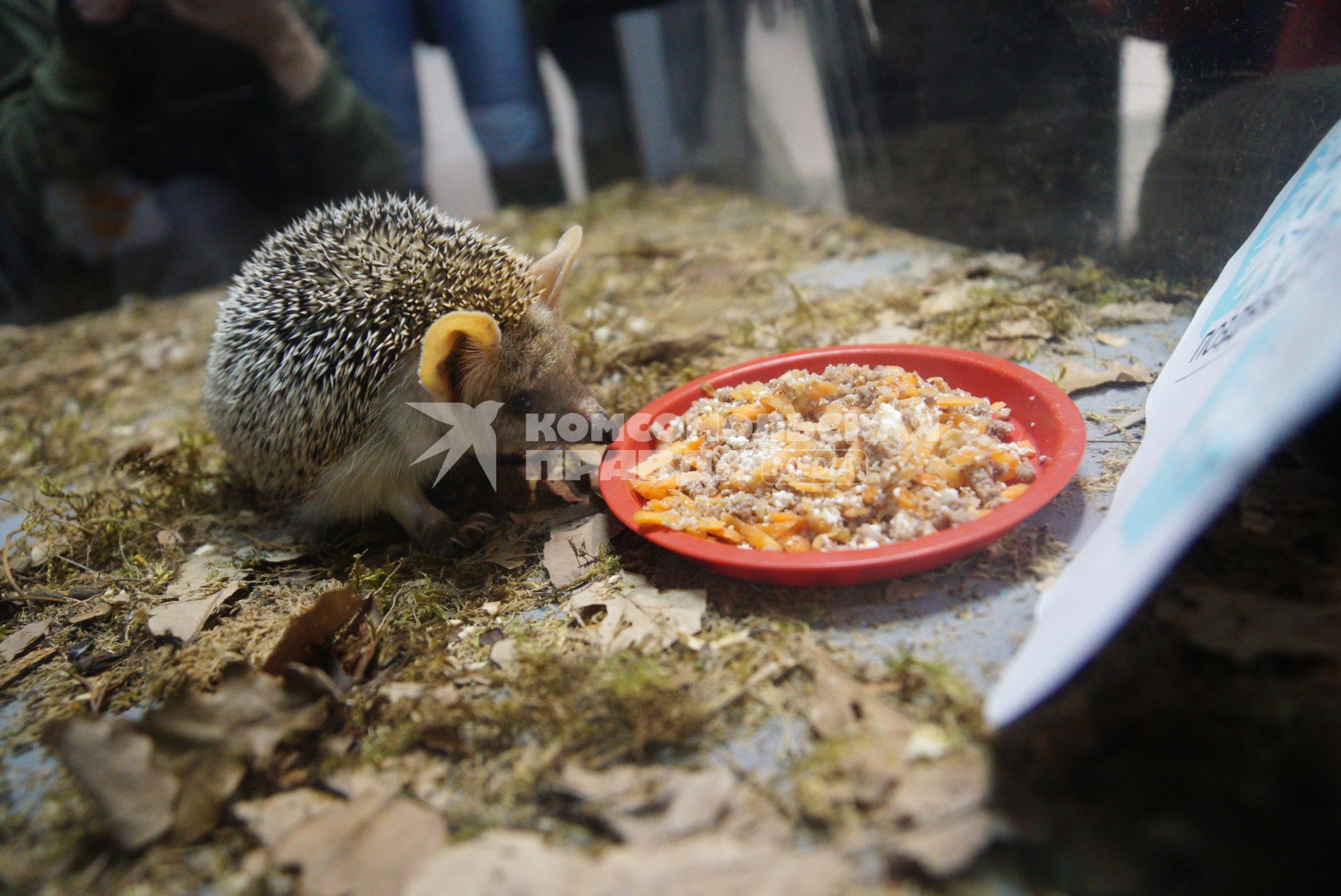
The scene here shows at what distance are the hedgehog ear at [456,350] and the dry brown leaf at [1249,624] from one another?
2.15 metres

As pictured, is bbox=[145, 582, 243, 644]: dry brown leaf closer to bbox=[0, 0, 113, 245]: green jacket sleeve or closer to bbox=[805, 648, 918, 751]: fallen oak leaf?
bbox=[805, 648, 918, 751]: fallen oak leaf

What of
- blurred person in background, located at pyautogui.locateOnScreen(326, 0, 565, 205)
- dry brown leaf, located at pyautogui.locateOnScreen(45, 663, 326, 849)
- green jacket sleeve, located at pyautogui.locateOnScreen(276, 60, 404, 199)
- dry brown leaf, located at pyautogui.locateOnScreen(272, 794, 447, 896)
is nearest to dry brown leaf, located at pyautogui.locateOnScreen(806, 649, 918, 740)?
dry brown leaf, located at pyautogui.locateOnScreen(272, 794, 447, 896)

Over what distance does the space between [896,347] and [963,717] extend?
6.15ft

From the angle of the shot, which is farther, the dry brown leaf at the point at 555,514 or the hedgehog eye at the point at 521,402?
the hedgehog eye at the point at 521,402

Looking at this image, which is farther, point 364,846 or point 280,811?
point 280,811

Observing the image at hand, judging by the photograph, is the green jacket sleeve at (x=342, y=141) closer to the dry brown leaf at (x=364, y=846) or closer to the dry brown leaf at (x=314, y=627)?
the dry brown leaf at (x=314, y=627)

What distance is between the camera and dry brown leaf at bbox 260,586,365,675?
2.37 m

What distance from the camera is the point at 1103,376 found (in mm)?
3230

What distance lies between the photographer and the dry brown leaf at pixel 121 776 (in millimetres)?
1894

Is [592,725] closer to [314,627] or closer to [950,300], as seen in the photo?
[314,627]

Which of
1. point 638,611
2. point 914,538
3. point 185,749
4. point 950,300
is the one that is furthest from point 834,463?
point 185,749

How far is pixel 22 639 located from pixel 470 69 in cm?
515

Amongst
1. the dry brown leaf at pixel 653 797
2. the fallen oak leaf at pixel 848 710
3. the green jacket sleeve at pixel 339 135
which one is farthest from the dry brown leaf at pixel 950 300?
the green jacket sleeve at pixel 339 135

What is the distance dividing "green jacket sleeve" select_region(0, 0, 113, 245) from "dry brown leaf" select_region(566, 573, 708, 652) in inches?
205
